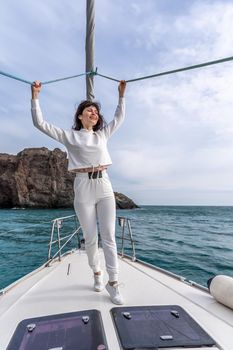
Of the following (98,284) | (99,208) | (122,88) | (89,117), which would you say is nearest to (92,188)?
(99,208)

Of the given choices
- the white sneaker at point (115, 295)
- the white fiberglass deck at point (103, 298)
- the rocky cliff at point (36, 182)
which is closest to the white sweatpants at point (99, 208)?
the white sneaker at point (115, 295)

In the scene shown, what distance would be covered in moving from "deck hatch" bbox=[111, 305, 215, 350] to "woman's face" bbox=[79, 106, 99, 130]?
1580mm

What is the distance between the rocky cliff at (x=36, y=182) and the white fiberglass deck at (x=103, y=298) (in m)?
57.2

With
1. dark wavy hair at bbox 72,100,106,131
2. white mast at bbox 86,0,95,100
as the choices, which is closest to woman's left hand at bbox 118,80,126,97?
dark wavy hair at bbox 72,100,106,131

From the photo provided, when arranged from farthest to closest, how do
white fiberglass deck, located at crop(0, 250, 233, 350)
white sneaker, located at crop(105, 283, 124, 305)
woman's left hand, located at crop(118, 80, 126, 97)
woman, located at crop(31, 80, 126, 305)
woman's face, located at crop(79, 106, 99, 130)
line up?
1. woman's left hand, located at crop(118, 80, 126, 97)
2. woman's face, located at crop(79, 106, 99, 130)
3. woman, located at crop(31, 80, 126, 305)
4. white sneaker, located at crop(105, 283, 124, 305)
5. white fiberglass deck, located at crop(0, 250, 233, 350)

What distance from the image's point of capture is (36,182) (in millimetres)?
60688

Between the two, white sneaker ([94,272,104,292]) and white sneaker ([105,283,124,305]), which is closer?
white sneaker ([105,283,124,305])

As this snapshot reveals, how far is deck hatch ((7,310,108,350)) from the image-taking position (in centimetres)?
144

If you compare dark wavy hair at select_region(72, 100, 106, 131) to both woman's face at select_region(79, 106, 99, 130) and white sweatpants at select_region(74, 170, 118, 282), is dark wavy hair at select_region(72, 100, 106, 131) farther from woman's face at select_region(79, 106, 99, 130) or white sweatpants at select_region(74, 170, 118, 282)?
white sweatpants at select_region(74, 170, 118, 282)

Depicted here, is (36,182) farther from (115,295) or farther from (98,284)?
(115,295)

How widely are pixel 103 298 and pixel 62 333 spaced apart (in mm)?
674

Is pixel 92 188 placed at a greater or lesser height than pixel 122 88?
lesser

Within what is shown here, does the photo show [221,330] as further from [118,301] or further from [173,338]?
[118,301]

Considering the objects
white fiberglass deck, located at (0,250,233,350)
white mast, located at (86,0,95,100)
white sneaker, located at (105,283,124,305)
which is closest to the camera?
white fiberglass deck, located at (0,250,233,350)
